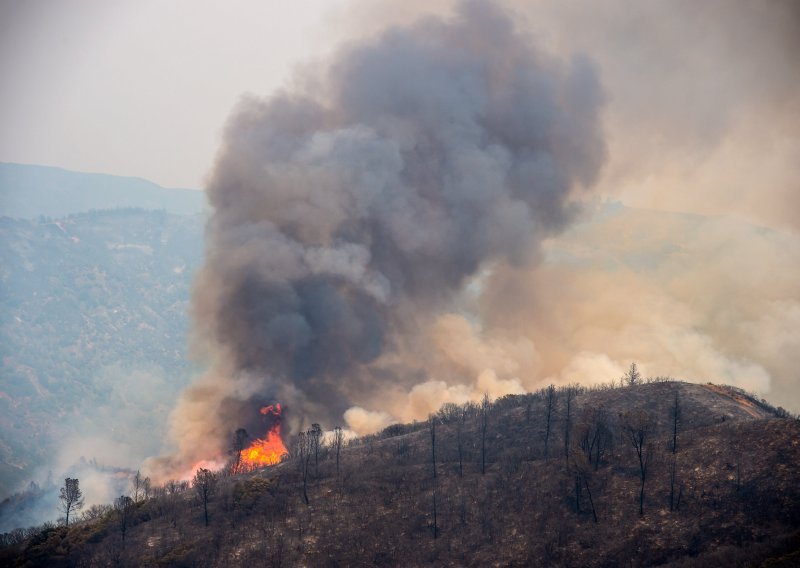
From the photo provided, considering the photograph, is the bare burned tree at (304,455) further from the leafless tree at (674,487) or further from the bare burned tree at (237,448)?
the leafless tree at (674,487)

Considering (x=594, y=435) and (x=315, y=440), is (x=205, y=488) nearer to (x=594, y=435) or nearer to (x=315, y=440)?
(x=315, y=440)

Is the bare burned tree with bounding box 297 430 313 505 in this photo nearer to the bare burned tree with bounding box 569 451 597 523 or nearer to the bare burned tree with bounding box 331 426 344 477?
the bare burned tree with bounding box 331 426 344 477

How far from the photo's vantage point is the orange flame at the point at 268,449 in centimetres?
12912

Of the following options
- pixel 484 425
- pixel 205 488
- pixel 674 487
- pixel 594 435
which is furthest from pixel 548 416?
pixel 205 488

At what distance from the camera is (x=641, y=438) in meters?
97.4

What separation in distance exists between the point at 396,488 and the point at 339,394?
152 ft

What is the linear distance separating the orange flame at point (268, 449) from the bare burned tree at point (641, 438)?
56.1 metres

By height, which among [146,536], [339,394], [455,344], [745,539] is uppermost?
[455,344]

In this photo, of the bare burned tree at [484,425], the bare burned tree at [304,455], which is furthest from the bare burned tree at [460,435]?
the bare burned tree at [304,455]

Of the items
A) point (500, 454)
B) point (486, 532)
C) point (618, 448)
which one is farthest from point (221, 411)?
point (618, 448)

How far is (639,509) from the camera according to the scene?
301ft

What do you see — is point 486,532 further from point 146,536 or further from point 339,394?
point 339,394

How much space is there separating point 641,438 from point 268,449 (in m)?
63.3

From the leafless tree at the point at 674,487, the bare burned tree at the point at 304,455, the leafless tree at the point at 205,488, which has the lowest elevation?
the leafless tree at the point at 674,487
